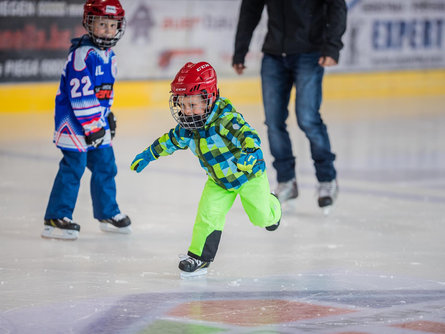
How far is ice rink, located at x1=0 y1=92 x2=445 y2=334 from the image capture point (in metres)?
3.15

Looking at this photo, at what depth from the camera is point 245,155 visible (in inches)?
141

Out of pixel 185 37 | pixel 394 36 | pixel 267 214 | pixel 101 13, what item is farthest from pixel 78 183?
pixel 394 36

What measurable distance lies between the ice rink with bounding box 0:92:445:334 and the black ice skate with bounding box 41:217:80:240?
1.8 inches

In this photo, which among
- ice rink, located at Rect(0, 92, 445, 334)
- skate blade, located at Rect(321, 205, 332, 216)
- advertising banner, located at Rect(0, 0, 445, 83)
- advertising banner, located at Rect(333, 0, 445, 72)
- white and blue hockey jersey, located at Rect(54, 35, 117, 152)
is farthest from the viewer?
advertising banner, located at Rect(333, 0, 445, 72)

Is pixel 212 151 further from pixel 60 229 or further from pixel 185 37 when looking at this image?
pixel 185 37

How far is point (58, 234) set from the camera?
436 centimetres

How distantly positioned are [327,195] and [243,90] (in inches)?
213

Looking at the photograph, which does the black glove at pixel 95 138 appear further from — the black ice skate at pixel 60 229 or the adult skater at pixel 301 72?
the adult skater at pixel 301 72

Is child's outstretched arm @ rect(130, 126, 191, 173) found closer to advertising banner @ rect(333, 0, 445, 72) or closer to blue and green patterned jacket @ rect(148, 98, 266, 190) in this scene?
blue and green patterned jacket @ rect(148, 98, 266, 190)

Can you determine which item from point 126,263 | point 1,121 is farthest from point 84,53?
point 1,121

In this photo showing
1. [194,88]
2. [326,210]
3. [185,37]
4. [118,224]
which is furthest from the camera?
[185,37]

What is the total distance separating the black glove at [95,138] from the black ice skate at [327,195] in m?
1.33

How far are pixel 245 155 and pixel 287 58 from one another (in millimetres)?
1616

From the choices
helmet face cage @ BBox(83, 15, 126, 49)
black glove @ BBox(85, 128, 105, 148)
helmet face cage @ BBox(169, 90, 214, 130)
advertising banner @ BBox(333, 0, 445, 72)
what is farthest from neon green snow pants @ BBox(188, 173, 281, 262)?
advertising banner @ BBox(333, 0, 445, 72)
